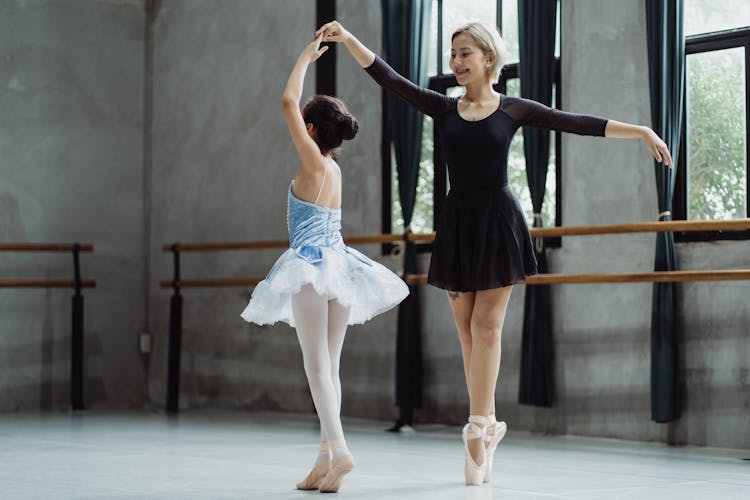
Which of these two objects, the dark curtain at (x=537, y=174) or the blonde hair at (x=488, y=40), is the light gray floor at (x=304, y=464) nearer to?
the dark curtain at (x=537, y=174)

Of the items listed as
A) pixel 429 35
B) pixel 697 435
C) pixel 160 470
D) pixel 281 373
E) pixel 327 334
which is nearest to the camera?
pixel 327 334

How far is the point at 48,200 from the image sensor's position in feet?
25.5

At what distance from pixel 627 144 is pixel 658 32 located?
1.93 ft

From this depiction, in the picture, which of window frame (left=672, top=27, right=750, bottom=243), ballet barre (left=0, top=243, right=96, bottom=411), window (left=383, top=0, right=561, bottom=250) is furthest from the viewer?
ballet barre (left=0, top=243, right=96, bottom=411)

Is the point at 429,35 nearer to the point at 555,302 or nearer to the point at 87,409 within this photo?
the point at 555,302

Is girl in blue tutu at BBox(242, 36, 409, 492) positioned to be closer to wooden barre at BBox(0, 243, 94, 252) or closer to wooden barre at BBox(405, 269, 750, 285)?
wooden barre at BBox(405, 269, 750, 285)

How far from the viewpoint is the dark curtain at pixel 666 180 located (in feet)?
18.1

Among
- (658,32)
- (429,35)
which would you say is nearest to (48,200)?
(429,35)

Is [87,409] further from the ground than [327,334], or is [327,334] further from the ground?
[327,334]

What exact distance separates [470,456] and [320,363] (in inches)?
25.3

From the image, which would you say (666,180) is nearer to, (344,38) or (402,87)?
(402,87)

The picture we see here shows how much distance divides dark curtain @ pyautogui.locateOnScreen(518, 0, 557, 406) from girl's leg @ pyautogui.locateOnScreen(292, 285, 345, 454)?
238cm

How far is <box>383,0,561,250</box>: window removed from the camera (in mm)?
6355

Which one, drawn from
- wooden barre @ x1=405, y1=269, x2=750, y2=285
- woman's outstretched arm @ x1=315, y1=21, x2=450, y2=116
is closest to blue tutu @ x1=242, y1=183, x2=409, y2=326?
woman's outstretched arm @ x1=315, y1=21, x2=450, y2=116
